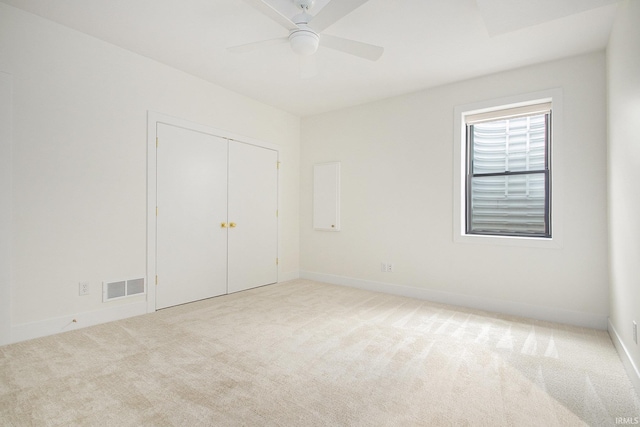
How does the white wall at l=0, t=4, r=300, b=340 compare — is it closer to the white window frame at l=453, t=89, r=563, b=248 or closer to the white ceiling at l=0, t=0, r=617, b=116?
the white ceiling at l=0, t=0, r=617, b=116

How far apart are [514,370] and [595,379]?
48cm

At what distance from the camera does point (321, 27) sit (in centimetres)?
224

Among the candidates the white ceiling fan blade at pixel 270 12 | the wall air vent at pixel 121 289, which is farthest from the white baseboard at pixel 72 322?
the white ceiling fan blade at pixel 270 12

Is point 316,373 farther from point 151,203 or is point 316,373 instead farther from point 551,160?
point 551,160

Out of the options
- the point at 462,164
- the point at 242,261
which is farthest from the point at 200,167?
the point at 462,164

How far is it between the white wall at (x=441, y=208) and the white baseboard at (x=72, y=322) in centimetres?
263

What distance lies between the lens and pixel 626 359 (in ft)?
7.11

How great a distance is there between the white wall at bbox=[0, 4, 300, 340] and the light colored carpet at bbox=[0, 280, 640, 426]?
0.50 metres

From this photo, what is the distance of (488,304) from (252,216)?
3238 mm

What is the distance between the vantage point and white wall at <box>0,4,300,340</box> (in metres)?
2.55

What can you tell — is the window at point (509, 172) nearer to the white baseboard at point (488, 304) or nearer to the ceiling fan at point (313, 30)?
the white baseboard at point (488, 304)

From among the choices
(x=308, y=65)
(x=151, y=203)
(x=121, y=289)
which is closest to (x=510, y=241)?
(x=308, y=65)

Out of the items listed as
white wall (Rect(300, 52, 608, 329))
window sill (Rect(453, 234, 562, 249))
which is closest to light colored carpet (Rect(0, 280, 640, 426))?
white wall (Rect(300, 52, 608, 329))

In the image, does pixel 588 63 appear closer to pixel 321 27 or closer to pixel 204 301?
pixel 321 27
